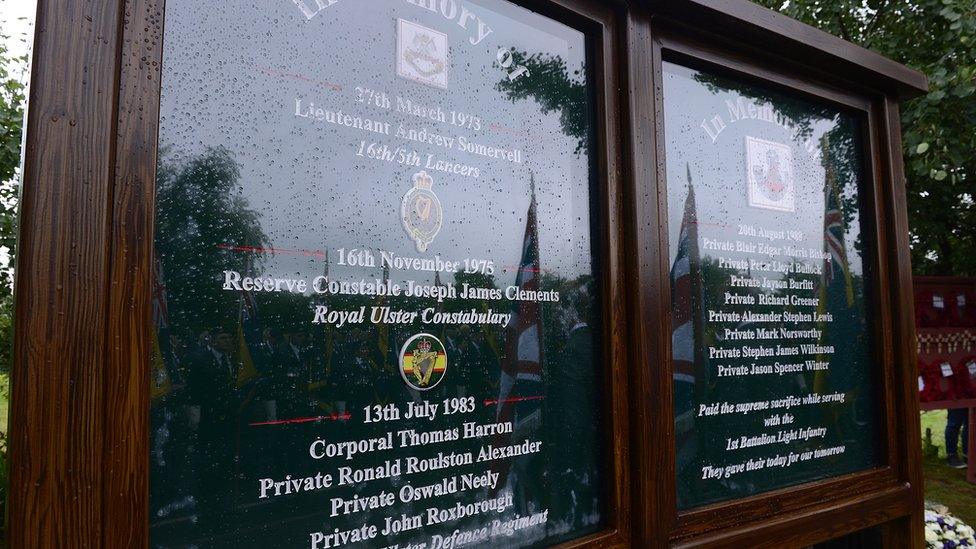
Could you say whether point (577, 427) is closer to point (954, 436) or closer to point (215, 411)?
point (215, 411)

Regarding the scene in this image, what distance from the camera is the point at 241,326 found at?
146 cm

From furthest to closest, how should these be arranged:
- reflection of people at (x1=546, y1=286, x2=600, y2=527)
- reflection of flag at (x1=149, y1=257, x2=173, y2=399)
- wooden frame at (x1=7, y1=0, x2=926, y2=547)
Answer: reflection of people at (x1=546, y1=286, x2=600, y2=527)
reflection of flag at (x1=149, y1=257, x2=173, y2=399)
wooden frame at (x1=7, y1=0, x2=926, y2=547)

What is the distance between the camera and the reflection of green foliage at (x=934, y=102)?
465 cm

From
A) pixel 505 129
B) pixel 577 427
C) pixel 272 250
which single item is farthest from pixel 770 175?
pixel 272 250

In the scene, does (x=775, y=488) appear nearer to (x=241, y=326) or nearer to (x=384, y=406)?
(x=384, y=406)

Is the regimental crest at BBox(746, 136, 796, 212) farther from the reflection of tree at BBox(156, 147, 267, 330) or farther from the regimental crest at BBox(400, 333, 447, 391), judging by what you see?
the reflection of tree at BBox(156, 147, 267, 330)

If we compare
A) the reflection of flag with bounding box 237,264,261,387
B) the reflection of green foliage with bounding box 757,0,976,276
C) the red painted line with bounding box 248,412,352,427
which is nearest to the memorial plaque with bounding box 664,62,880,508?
the red painted line with bounding box 248,412,352,427

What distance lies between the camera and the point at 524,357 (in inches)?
73.7

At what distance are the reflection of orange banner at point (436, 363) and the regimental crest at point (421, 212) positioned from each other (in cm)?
27

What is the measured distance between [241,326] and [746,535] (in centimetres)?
170

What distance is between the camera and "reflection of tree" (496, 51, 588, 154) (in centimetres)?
199

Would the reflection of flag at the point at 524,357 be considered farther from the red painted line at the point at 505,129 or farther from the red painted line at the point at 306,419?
the red painted line at the point at 306,419

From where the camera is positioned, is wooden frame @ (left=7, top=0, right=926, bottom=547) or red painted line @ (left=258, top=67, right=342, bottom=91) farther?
red painted line @ (left=258, top=67, right=342, bottom=91)

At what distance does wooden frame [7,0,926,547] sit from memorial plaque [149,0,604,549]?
0.21 feet
